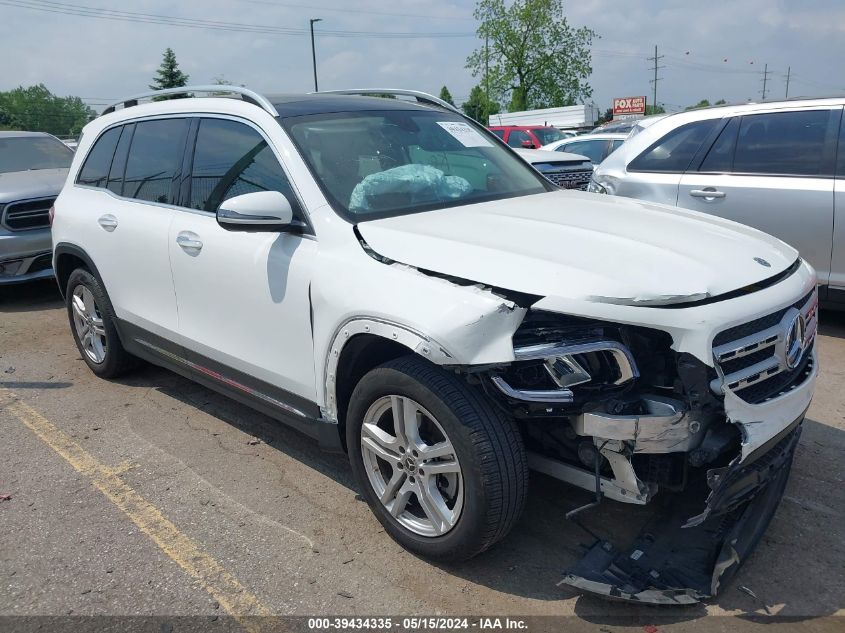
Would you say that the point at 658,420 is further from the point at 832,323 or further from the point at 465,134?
the point at 832,323

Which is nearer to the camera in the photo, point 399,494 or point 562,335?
point 562,335

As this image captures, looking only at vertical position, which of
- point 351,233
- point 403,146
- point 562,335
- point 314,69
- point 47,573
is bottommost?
point 47,573

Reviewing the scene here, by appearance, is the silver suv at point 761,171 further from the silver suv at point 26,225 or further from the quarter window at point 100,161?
the silver suv at point 26,225

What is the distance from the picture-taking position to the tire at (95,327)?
194 inches

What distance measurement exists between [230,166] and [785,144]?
4443 mm

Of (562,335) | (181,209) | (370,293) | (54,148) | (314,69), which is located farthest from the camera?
(314,69)

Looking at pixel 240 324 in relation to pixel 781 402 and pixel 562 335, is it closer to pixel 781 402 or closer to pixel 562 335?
pixel 562 335

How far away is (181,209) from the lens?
13.3 feet

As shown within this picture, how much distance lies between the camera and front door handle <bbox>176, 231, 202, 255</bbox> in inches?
150

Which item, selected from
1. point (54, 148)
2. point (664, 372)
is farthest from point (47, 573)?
point (54, 148)

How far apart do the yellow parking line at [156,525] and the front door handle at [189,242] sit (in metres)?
1.27

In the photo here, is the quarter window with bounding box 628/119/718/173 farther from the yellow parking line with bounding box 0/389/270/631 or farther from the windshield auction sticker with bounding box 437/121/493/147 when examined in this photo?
the yellow parking line with bounding box 0/389/270/631

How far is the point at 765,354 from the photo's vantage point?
8.87ft

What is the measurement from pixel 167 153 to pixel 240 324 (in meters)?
1.36
